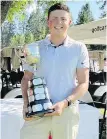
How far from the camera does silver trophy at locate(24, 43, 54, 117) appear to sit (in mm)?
2363

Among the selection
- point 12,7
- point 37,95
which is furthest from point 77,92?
point 12,7

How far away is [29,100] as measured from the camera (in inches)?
96.4

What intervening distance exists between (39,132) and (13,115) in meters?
1.30

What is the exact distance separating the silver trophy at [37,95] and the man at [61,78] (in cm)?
7

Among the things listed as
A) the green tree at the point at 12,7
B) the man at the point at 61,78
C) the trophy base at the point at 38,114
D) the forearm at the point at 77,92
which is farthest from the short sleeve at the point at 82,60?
the green tree at the point at 12,7

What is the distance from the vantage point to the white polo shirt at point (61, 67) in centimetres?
249

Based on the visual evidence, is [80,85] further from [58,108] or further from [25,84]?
[25,84]

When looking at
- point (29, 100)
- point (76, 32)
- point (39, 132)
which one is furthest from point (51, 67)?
point (76, 32)

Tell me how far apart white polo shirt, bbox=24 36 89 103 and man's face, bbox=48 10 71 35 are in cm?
11

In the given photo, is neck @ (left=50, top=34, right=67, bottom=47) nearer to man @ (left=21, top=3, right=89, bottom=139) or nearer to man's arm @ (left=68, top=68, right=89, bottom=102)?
man @ (left=21, top=3, right=89, bottom=139)

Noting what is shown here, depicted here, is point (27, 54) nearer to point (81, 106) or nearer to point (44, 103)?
point (44, 103)

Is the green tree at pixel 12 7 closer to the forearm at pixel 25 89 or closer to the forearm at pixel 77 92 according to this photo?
the forearm at pixel 25 89

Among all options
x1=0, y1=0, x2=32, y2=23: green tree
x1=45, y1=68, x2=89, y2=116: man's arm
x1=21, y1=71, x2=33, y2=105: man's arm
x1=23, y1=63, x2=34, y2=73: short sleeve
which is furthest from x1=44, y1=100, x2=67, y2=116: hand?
x1=0, y1=0, x2=32, y2=23: green tree

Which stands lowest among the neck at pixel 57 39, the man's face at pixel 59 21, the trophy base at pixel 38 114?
the trophy base at pixel 38 114
